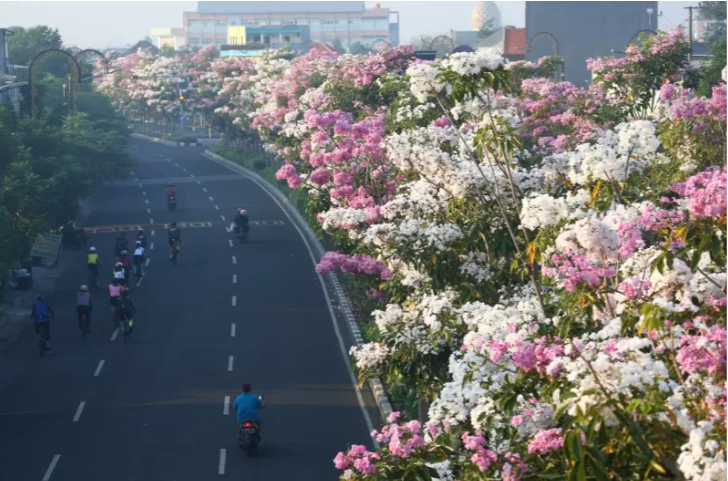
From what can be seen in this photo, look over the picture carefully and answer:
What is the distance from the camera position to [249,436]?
64.8ft

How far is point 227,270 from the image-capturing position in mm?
40656

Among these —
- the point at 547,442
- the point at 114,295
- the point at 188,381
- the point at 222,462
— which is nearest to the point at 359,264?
the point at 222,462

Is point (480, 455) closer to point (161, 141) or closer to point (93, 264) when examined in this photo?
point (93, 264)

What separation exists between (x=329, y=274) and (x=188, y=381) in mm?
14738

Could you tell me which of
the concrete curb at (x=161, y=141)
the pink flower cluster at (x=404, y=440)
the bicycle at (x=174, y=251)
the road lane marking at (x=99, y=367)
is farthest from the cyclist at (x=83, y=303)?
the concrete curb at (x=161, y=141)

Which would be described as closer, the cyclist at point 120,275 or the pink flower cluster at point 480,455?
the pink flower cluster at point 480,455

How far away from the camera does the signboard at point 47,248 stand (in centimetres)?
4178

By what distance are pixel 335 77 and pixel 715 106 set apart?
1795 cm

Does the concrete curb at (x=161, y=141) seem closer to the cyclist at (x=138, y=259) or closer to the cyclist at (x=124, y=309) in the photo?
the cyclist at (x=138, y=259)

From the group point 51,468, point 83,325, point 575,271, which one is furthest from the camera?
point 83,325

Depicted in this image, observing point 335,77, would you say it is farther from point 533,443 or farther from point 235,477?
point 533,443

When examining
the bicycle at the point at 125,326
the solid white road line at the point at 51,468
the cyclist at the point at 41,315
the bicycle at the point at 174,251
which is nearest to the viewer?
the solid white road line at the point at 51,468

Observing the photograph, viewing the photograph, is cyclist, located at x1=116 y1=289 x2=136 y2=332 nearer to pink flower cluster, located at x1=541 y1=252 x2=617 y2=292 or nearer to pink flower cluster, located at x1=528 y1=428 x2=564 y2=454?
pink flower cluster, located at x1=541 y1=252 x2=617 y2=292

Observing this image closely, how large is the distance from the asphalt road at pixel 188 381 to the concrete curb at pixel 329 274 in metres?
0.32
